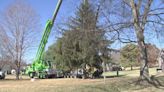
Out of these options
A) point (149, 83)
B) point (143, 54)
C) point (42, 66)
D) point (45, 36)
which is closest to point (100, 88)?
point (149, 83)

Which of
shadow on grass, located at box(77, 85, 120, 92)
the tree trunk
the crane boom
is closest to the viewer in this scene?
shadow on grass, located at box(77, 85, 120, 92)

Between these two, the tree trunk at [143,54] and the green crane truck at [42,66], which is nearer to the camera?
the tree trunk at [143,54]

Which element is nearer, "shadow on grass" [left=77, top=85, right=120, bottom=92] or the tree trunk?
"shadow on grass" [left=77, top=85, right=120, bottom=92]

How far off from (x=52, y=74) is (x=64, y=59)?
5571 millimetres

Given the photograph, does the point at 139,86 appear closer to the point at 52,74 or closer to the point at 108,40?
the point at 108,40

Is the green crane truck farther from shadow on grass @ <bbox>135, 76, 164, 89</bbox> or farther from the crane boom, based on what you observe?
shadow on grass @ <bbox>135, 76, 164, 89</bbox>

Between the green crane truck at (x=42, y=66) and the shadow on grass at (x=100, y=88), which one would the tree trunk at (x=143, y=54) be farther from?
the green crane truck at (x=42, y=66)

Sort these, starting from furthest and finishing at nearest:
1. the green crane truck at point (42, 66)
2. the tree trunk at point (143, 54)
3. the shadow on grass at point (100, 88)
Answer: the green crane truck at point (42, 66) → the tree trunk at point (143, 54) → the shadow on grass at point (100, 88)

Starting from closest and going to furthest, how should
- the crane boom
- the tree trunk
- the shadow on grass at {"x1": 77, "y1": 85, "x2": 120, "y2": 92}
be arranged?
the shadow on grass at {"x1": 77, "y1": 85, "x2": 120, "y2": 92} < the tree trunk < the crane boom

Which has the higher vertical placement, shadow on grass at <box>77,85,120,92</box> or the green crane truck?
the green crane truck

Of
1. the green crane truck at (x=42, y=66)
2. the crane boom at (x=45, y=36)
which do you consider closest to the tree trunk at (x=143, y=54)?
the crane boom at (x=45, y=36)

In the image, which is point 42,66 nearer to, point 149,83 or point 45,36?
point 45,36

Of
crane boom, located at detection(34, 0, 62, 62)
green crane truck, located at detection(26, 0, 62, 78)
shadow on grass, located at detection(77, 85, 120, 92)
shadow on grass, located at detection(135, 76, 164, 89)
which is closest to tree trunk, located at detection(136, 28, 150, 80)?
shadow on grass, located at detection(135, 76, 164, 89)

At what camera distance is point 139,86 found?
2503 centimetres
